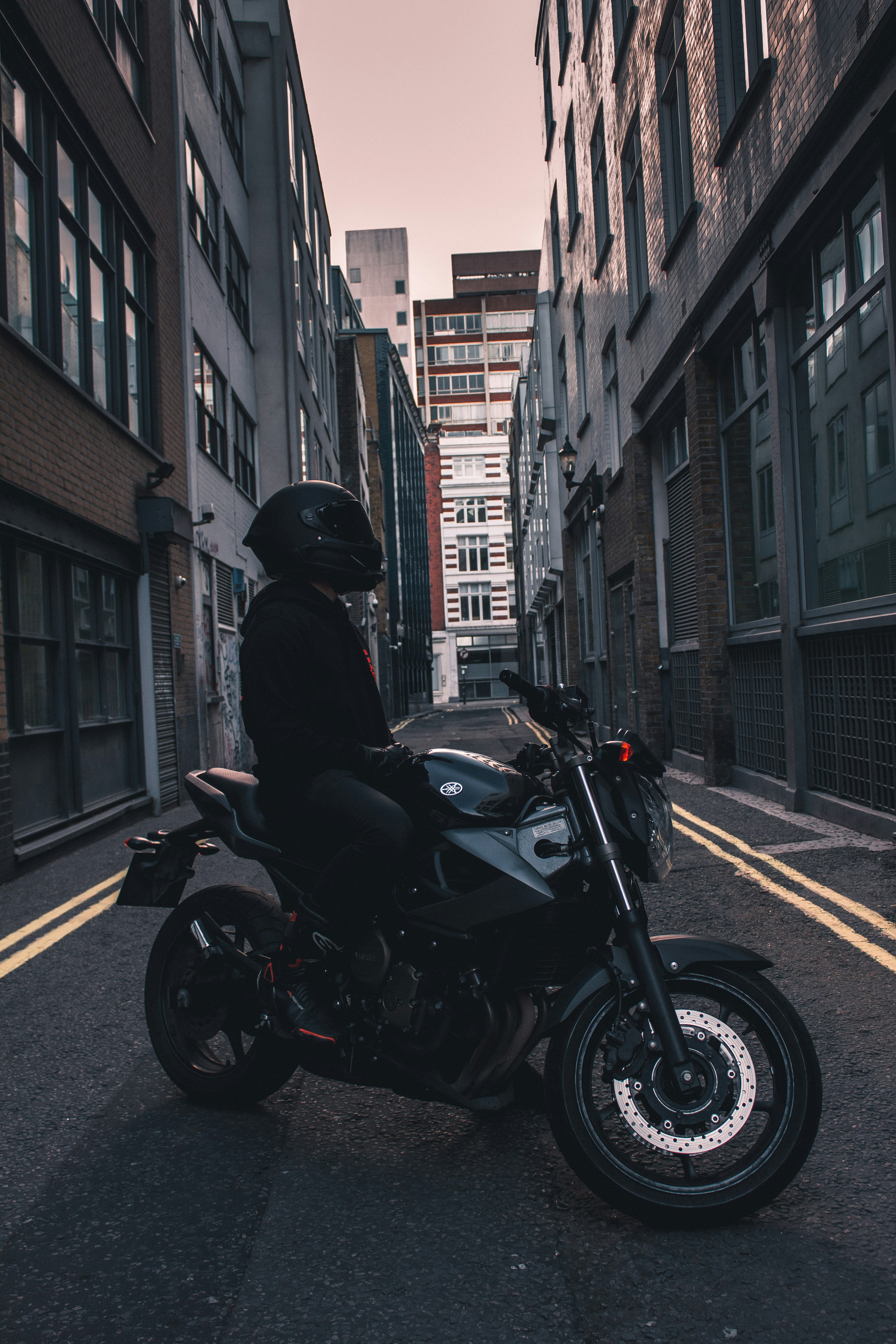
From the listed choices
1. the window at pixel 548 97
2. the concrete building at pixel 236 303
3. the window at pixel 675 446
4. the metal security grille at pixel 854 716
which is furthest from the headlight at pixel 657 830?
the window at pixel 548 97

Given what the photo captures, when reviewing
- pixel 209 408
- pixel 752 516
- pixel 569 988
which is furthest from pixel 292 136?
pixel 569 988

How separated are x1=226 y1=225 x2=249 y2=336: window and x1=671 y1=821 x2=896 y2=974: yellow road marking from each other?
14.8m

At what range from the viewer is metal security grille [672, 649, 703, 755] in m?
12.3

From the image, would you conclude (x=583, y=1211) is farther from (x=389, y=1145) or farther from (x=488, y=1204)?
(x=389, y=1145)

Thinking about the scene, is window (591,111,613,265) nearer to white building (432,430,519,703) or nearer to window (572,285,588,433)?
window (572,285,588,433)

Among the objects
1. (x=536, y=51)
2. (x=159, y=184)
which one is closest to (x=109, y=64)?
(x=159, y=184)

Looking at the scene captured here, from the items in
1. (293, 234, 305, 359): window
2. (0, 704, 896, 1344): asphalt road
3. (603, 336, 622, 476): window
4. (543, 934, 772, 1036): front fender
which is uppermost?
(293, 234, 305, 359): window

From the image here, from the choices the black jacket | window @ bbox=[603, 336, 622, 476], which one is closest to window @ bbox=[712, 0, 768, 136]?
window @ bbox=[603, 336, 622, 476]

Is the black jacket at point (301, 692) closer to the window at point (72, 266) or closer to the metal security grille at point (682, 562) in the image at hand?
the window at point (72, 266)

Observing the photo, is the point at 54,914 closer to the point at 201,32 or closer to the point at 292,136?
the point at 201,32

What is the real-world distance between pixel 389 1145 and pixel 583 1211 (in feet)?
2.21

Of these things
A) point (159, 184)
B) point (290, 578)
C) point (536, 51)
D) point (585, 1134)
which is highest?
Answer: point (536, 51)

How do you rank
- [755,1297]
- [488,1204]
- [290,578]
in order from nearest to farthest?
[755,1297], [488,1204], [290,578]

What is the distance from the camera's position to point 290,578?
3104mm
